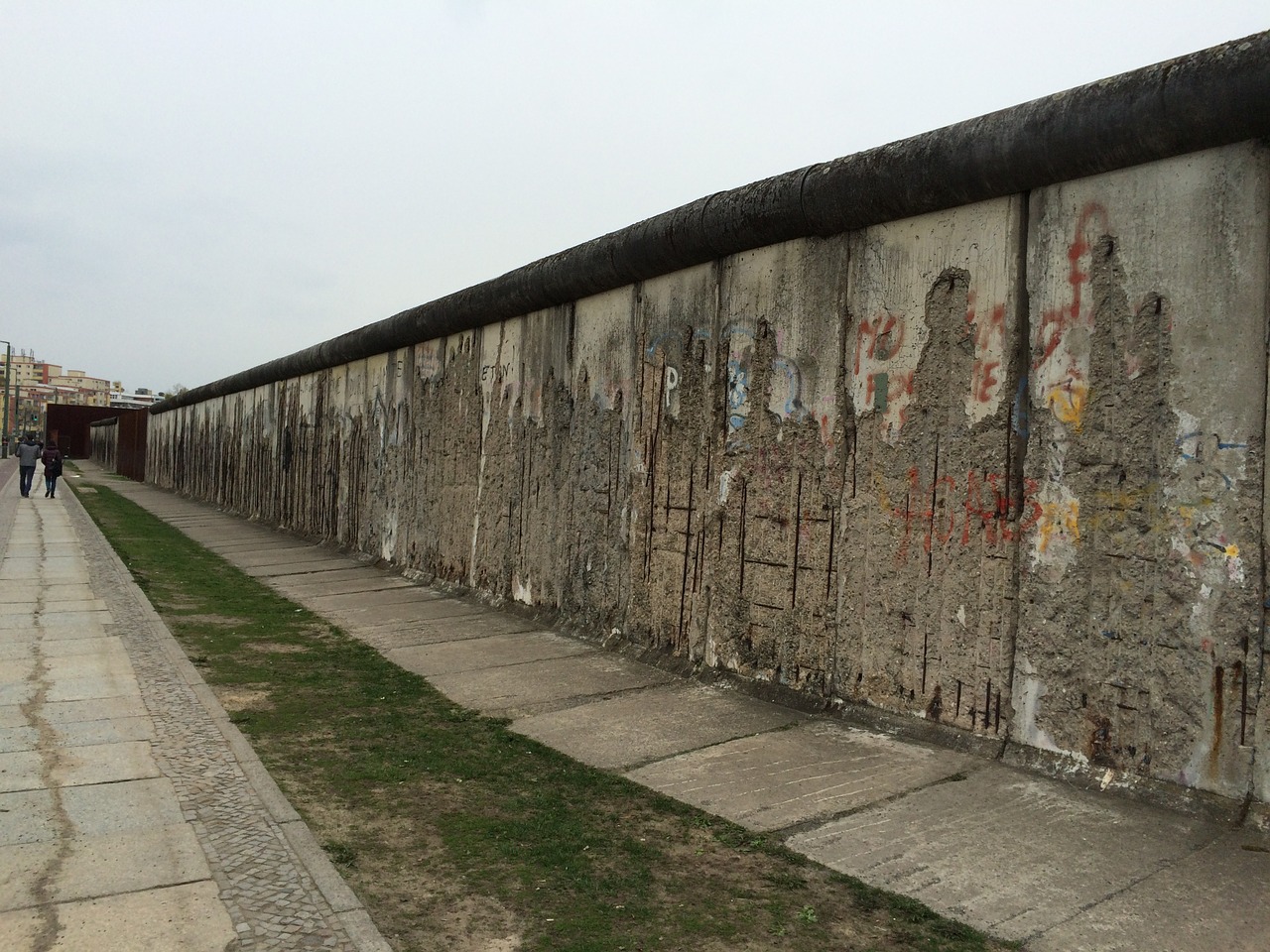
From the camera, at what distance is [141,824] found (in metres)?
3.65

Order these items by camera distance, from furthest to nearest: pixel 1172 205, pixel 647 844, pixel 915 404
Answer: pixel 915 404
pixel 1172 205
pixel 647 844

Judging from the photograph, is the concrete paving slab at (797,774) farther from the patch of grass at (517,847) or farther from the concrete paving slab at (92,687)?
the concrete paving slab at (92,687)

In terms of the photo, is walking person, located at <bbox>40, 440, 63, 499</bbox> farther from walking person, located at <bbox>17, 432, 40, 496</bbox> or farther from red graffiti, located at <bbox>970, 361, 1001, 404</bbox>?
red graffiti, located at <bbox>970, 361, 1001, 404</bbox>

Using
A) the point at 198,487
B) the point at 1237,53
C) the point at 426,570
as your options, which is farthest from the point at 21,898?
the point at 198,487

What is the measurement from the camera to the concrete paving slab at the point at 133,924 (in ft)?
9.05

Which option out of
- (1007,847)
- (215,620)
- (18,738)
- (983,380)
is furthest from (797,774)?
(215,620)

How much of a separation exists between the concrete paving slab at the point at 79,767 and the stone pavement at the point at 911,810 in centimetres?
171

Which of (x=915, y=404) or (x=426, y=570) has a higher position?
(x=915, y=404)

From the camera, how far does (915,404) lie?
4824 mm

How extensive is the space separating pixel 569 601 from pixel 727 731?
2895mm

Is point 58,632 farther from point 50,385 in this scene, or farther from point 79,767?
point 50,385

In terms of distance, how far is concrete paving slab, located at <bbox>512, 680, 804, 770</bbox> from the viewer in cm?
472

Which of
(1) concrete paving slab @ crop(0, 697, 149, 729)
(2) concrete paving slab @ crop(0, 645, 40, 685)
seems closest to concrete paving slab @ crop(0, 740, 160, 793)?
(1) concrete paving slab @ crop(0, 697, 149, 729)

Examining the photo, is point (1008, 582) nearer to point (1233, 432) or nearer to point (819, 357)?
point (1233, 432)
